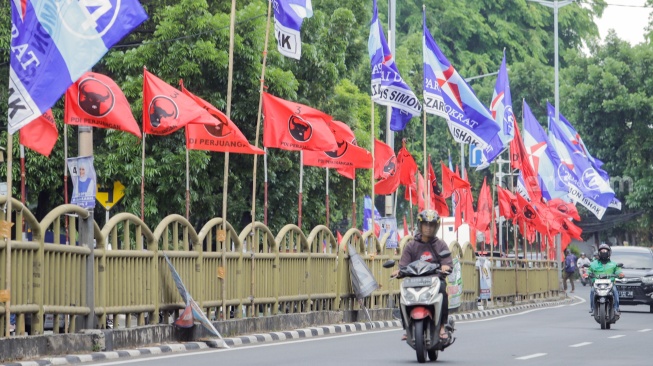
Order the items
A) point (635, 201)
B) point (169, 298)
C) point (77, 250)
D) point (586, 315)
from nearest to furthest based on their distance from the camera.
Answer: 1. point (77, 250)
2. point (169, 298)
3. point (586, 315)
4. point (635, 201)

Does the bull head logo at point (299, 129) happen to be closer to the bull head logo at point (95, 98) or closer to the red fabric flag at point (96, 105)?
the red fabric flag at point (96, 105)

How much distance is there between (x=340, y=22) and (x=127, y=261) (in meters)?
22.4

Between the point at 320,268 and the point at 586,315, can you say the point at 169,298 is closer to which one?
the point at 320,268

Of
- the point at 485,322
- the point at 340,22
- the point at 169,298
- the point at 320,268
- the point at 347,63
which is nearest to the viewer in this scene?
the point at 169,298

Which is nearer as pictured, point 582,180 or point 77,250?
point 77,250

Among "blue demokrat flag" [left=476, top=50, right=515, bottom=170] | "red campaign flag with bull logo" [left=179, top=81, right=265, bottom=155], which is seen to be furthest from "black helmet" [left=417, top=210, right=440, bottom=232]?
"blue demokrat flag" [left=476, top=50, right=515, bottom=170]

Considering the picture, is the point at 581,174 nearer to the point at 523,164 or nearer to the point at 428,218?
the point at 523,164

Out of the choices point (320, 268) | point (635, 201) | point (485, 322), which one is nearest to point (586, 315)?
point (485, 322)

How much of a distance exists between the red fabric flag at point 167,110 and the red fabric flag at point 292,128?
9.31ft

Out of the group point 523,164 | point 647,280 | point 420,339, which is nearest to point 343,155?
point 647,280

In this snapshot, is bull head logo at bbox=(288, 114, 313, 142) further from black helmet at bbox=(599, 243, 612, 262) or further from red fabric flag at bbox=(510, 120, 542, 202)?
red fabric flag at bbox=(510, 120, 542, 202)

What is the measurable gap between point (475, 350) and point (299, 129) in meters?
6.46

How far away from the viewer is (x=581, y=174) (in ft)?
144

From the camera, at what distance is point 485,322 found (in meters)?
26.6
